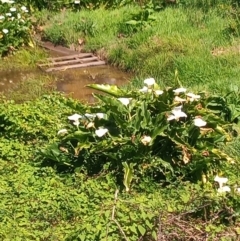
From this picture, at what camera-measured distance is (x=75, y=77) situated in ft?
32.6

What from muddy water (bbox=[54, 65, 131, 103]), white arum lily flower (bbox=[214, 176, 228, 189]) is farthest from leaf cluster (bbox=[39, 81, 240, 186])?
muddy water (bbox=[54, 65, 131, 103])

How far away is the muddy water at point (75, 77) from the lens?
9.51m

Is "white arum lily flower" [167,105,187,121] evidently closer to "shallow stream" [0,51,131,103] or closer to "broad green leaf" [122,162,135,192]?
"broad green leaf" [122,162,135,192]

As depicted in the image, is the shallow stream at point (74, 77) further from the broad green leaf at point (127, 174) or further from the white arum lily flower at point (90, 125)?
the broad green leaf at point (127, 174)

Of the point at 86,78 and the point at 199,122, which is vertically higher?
the point at 199,122

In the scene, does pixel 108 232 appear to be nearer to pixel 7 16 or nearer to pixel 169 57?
pixel 169 57

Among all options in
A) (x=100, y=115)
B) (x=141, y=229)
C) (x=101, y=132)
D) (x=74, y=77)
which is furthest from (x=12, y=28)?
(x=141, y=229)

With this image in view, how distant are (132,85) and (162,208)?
3.78 m

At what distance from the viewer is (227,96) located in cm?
709

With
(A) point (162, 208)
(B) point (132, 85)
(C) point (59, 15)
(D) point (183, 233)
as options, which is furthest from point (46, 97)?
(C) point (59, 15)

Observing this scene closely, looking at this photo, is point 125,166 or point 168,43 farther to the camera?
point 168,43

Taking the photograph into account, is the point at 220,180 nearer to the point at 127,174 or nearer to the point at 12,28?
the point at 127,174

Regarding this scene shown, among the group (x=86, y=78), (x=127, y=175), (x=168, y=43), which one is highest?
(x=127, y=175)

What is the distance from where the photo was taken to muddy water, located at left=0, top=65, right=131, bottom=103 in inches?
374
